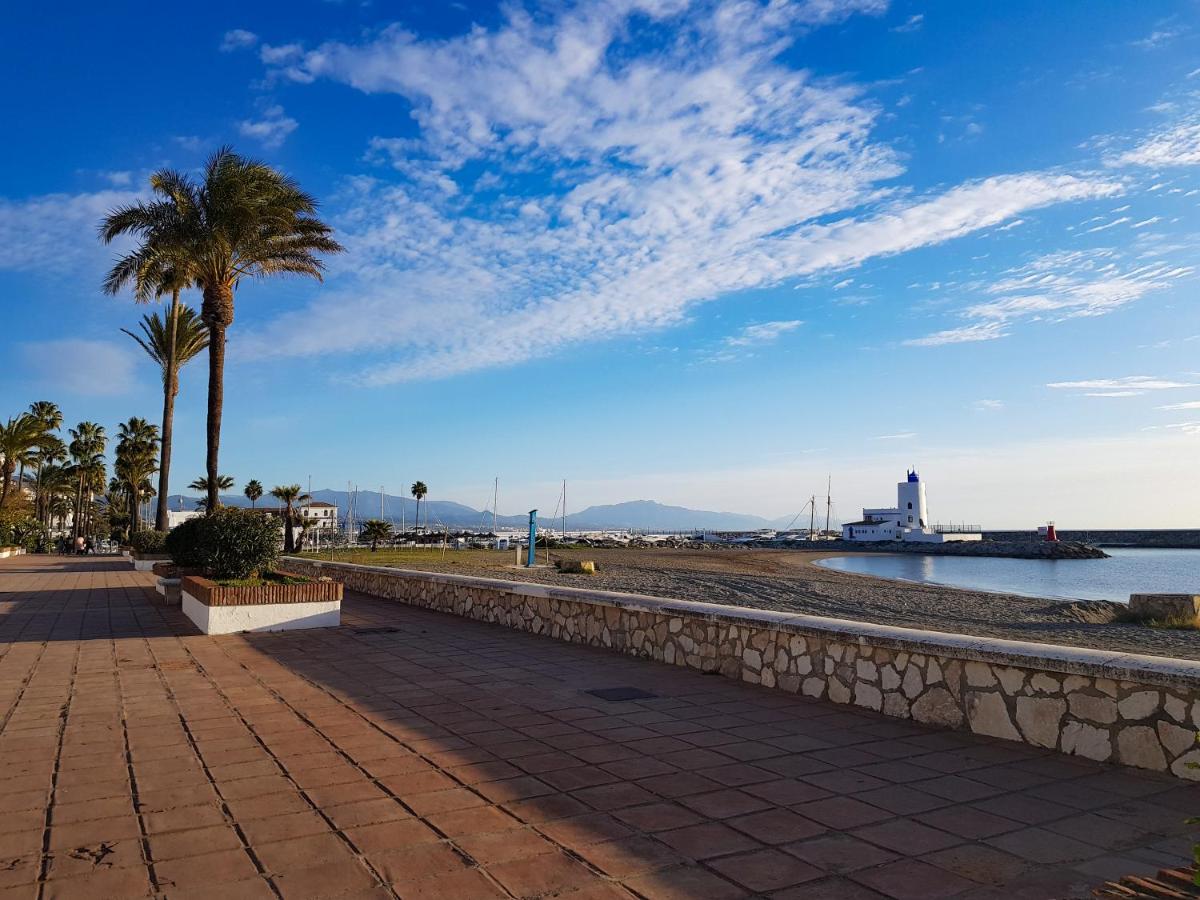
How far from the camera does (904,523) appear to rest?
12325cm

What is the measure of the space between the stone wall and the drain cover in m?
1.08

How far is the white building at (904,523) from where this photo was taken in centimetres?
12065

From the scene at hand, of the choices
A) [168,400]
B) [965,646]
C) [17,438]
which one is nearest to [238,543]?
[965,646]

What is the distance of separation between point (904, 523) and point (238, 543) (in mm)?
122550

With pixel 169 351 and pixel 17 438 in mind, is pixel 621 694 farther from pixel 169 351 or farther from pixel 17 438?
pixel 17 438

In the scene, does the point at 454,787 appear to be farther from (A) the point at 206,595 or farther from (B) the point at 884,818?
(A) the point at 206,595

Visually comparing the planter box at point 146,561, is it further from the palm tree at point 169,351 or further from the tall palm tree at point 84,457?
the tall palm tree at point 84,457

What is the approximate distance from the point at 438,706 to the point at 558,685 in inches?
49.1

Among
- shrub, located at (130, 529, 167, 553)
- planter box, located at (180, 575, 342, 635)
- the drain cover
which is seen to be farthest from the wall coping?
shrub, located at (130, 529, 167, 553)

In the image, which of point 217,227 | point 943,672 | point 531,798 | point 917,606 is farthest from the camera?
point 917,606

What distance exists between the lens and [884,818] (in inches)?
158

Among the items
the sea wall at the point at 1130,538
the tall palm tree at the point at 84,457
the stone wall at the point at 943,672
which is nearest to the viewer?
the stone wall at the point at 943,672

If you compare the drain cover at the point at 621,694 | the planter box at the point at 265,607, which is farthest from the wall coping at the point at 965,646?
the planter box at the point at 265,607

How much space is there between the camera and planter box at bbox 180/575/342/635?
11.1 metres
